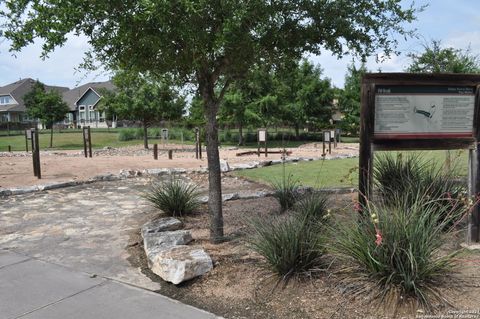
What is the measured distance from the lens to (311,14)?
5332 millimetres

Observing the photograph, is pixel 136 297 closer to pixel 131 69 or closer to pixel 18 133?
pixel 131 69

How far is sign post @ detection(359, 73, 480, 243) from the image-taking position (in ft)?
16.8

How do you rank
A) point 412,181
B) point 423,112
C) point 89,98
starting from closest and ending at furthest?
point 423,112 → point 412,181 → point 89,98

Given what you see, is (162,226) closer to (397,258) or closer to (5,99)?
(397,258)

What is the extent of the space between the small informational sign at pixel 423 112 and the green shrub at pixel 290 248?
4.81 feet

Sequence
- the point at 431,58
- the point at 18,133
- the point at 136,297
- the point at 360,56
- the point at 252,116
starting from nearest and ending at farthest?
the point at 136,297, the point at 360,56, the point at 431,58, the point at 252,116, the point at 18,133

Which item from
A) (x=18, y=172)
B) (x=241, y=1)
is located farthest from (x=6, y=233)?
(x=18, y=172)

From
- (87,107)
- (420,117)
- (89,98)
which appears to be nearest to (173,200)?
(420,117)

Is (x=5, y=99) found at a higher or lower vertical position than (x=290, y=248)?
higher

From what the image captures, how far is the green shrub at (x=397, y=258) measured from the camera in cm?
372

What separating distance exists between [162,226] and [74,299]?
232 cm

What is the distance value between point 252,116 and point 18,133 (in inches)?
1136

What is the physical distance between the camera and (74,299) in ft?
13.9

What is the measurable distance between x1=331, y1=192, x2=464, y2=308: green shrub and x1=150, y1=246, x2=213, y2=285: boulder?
145 centimetres
